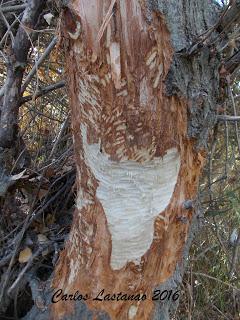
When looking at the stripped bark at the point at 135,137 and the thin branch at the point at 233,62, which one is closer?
the stripped bark at the point at 135,137

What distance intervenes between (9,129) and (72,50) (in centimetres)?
77

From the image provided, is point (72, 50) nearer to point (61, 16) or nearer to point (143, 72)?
point (61, 16)

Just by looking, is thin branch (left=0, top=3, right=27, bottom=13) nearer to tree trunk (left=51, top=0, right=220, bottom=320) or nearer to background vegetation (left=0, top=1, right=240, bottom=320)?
background vegetation (left=0, top=1, right=240, bottom=320)

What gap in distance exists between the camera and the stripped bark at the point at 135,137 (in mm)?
1218

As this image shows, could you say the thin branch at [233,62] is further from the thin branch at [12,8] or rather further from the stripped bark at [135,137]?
the thin branch at [12,8]

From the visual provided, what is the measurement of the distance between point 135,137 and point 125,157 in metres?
0.07

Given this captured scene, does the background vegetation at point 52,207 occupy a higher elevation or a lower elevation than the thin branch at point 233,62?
lower

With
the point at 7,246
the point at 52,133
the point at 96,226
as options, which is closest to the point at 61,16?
the point at 96,226

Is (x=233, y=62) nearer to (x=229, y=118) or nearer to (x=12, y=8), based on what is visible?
(x=229, y=118)

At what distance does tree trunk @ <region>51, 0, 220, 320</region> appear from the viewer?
122 cm

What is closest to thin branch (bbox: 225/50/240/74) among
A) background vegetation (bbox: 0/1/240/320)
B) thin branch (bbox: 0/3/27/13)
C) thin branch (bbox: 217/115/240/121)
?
background vegetation (bbox: 0/1/240/320)

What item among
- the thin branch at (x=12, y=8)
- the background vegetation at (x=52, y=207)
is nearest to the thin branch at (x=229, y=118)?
the background vegetation at (x=52, y=207)

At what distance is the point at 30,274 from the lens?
184 cm

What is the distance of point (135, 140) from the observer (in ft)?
4.26
